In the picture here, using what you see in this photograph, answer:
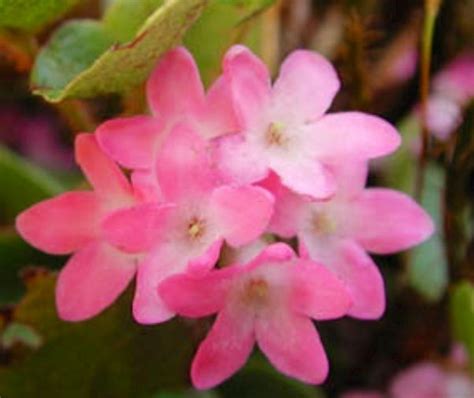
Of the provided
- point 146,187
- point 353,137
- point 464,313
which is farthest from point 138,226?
point 464,313

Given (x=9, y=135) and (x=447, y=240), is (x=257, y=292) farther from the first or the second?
(x=9, y=135)

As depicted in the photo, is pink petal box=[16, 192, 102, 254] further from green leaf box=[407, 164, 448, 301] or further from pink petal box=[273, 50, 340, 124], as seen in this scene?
green leaf box=[407, 164, 448, 301]

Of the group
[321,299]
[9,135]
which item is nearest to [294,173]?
[321,299]

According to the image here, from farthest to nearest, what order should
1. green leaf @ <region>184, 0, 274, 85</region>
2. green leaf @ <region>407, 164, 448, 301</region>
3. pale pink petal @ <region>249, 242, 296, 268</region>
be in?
green leaf @ <region>407, 164, 448, 301</region>
green leaf @ <region>184, 0, 274, 85</region>
pale pink petal @ <region>249, 242, 296, 268</region>

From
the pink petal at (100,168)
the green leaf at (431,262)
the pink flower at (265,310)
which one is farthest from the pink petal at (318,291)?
the green leaf at (431,262)

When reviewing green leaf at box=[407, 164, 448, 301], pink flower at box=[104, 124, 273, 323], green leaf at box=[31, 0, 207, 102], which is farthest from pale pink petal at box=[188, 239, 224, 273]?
green leaf at box=[407, 164, 448, 301]

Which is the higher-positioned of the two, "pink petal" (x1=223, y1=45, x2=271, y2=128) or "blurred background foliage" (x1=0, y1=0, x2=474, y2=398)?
"pink petal" (x1=223, y1=45, x2=271, y2=128)

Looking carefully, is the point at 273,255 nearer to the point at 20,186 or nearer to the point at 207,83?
the point at 207,83
